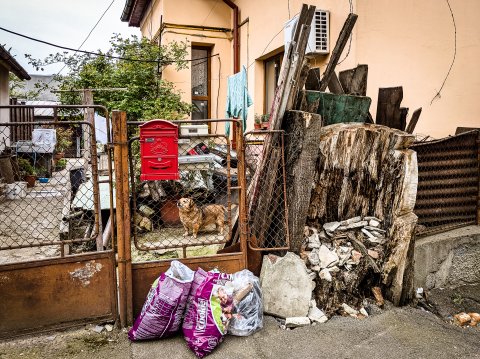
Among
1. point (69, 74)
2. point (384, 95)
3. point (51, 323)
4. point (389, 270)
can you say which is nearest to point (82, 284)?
point (51, 323)

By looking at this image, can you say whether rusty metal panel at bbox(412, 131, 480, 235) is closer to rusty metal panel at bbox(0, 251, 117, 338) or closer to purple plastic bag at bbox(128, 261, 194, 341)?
purple plastic bag at bbox(128, 261, 194, 341)

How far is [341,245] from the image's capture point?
362cm

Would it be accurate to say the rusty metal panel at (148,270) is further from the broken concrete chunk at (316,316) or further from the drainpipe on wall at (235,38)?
the drainpipe on wall at (235,38)

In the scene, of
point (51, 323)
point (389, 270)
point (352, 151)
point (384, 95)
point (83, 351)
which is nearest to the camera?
point (83, 351)

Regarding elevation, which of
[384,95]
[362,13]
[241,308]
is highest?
[362,13]

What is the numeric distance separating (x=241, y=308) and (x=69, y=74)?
368 inches

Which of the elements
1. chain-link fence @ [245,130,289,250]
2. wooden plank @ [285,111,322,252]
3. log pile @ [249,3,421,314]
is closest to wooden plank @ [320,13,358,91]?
log pile @ [249,3,421,314]

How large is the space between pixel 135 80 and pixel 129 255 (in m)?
6.43

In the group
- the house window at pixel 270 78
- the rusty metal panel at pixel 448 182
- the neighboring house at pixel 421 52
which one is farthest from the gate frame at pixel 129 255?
the house window at pixel 270 78

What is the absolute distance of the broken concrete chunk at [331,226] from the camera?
12.2 feet

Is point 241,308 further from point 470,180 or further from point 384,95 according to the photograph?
point 470,180

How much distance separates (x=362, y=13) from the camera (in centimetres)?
547

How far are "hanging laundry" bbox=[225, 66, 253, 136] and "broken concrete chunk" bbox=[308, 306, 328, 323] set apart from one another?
471 cm

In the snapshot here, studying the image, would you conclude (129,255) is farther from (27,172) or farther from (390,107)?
(27,172)
